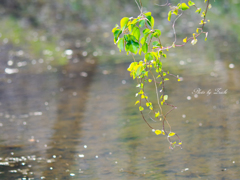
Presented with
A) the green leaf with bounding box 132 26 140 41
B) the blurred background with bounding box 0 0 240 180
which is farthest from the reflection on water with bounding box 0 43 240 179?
the green leaf with bounding box 132 26 140 41

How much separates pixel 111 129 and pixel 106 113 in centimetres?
96

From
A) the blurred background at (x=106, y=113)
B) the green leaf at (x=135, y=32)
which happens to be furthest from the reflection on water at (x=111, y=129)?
the green leaf at (x=135, y=32)

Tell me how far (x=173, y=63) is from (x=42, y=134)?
5.72 meters

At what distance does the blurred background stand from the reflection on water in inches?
0.5

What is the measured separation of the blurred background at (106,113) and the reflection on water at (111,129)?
0.01 m

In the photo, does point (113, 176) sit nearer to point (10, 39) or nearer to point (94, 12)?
point (10, 39)

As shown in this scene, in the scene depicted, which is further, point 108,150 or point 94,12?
point 94,12

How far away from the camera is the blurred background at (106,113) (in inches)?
222

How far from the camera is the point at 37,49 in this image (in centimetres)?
1603

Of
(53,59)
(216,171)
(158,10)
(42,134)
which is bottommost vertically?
(216,171)

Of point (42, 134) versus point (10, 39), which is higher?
point (10, 39)

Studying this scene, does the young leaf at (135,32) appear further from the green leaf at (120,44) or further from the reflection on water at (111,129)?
the reflection on water at (111,129)

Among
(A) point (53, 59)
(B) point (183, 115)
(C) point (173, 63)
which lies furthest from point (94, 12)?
(B) point (183, 115)

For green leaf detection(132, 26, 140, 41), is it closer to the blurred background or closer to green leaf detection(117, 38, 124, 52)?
green leaf detection(117, 38, 124, 52)
